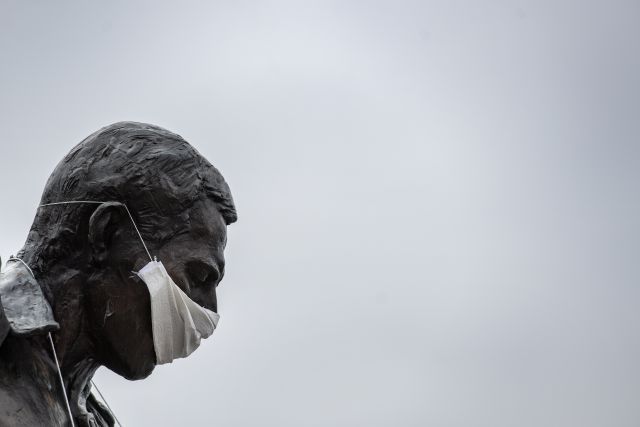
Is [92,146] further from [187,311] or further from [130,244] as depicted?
[187,311]

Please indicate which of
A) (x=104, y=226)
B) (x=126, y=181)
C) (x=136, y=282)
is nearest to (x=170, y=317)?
(x=136, y=282)

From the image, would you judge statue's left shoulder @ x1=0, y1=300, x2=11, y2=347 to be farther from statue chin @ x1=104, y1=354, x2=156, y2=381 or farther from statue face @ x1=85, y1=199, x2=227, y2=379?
statue chin @ x1=104, y1=354, x2=156, y2=381

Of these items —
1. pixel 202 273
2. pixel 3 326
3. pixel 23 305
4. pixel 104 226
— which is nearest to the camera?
pixel 3 326

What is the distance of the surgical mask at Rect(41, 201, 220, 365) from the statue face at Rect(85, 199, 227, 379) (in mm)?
45

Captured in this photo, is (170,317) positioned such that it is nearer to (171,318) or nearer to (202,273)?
(171,318)

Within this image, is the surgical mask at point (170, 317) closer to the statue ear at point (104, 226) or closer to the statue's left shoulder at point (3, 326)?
the statue ear at point (104, 226)

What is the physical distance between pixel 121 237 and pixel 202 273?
0.53 m

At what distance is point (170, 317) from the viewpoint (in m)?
6.55

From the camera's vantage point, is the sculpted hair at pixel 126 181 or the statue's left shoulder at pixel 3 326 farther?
the sculpted hair at pixel 126 181

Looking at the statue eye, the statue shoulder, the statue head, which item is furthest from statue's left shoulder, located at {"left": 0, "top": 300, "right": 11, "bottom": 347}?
the statue eye

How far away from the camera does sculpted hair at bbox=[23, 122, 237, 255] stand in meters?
6.50

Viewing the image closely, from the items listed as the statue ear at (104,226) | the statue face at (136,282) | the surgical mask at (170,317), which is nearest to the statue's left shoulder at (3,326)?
the statue face at (136,282)

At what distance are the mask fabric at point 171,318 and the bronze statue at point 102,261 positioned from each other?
53 mm

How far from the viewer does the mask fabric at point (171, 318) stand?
6477 mm
